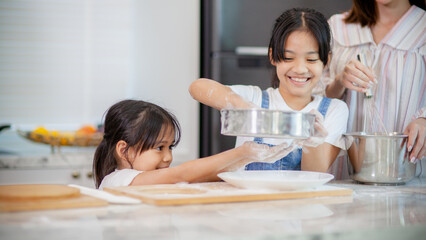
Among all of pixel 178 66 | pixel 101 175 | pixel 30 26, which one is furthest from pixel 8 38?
pixel 101 175

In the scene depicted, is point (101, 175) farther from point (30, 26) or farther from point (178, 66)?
point (30, 26)

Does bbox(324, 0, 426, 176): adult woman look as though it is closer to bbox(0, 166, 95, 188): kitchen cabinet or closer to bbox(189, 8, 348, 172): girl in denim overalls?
bbox(189, 8, 348, 172): girl in denim overalls

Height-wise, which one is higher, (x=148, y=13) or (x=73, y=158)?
(x=148, y=13)

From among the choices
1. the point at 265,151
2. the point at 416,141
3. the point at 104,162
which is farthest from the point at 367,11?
the point at 104,162

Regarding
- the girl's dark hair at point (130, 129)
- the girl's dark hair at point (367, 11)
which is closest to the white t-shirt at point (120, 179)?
the girl's dark hair at point (130, 129)

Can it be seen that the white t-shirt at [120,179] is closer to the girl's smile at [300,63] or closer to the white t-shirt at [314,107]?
the white t-shirt at [314,107]

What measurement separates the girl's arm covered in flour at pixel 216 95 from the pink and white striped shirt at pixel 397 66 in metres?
0.48

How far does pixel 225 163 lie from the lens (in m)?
1.32

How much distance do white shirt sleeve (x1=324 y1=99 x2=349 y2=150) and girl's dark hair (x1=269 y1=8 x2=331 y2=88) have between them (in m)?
0.15

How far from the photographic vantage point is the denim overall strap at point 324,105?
1.60 m

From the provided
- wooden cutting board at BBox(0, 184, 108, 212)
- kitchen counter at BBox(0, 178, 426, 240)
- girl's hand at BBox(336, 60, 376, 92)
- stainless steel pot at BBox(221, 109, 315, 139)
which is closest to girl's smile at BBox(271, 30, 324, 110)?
girl's hand at BBox(336, 60, 376, 92)

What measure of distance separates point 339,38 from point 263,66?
0.90 m

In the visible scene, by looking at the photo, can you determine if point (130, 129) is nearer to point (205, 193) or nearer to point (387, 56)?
point (205, 193)

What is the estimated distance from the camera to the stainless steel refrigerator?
8.56ft
